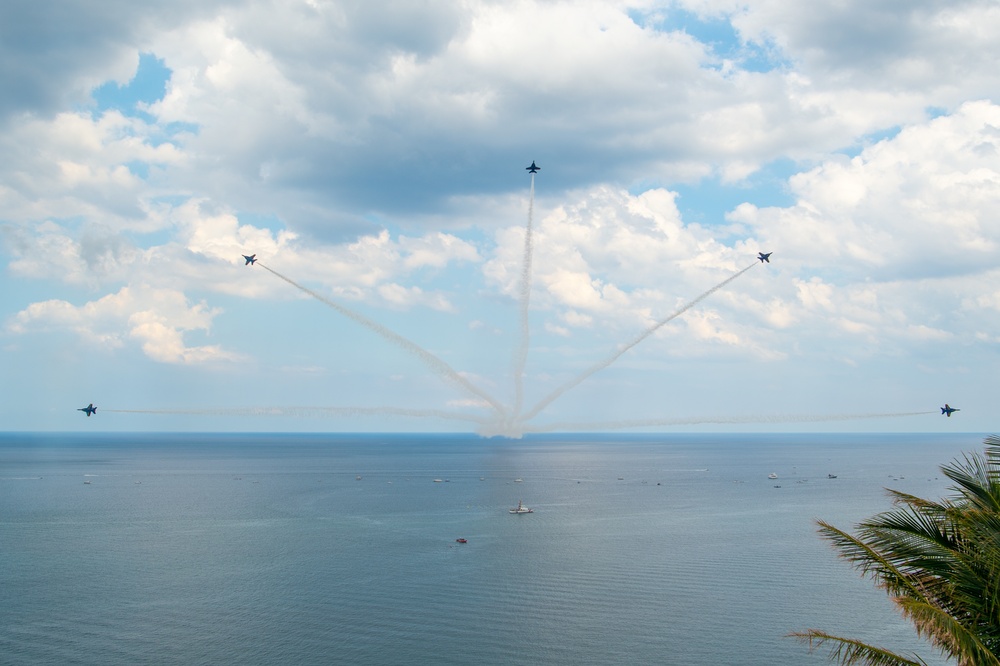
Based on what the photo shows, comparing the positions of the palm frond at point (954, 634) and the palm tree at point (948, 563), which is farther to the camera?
the palm tree at point (948, 563)

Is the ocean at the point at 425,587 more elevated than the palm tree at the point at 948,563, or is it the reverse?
the palm tree at the point at 948,563

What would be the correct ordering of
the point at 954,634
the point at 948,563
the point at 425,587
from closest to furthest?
1. the point at 954,634
2. the point at 948,563
3. the point at 425,587

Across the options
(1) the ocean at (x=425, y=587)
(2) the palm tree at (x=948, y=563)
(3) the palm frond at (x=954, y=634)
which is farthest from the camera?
(1) the ocean at (x=425, y=587)

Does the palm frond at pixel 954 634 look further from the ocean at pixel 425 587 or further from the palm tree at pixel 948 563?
the ocean at pixel 425 587

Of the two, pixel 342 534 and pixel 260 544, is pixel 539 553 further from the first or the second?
pixel 260 544

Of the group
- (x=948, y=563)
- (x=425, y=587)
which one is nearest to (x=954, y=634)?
(x=948, y=563)

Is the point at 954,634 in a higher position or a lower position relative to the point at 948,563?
lower

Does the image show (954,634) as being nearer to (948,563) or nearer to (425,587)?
(948,563)

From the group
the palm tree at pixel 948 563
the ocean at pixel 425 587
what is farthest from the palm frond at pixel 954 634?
the ocean at pixel 425 587

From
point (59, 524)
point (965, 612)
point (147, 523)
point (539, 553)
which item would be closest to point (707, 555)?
point (539, 553)
